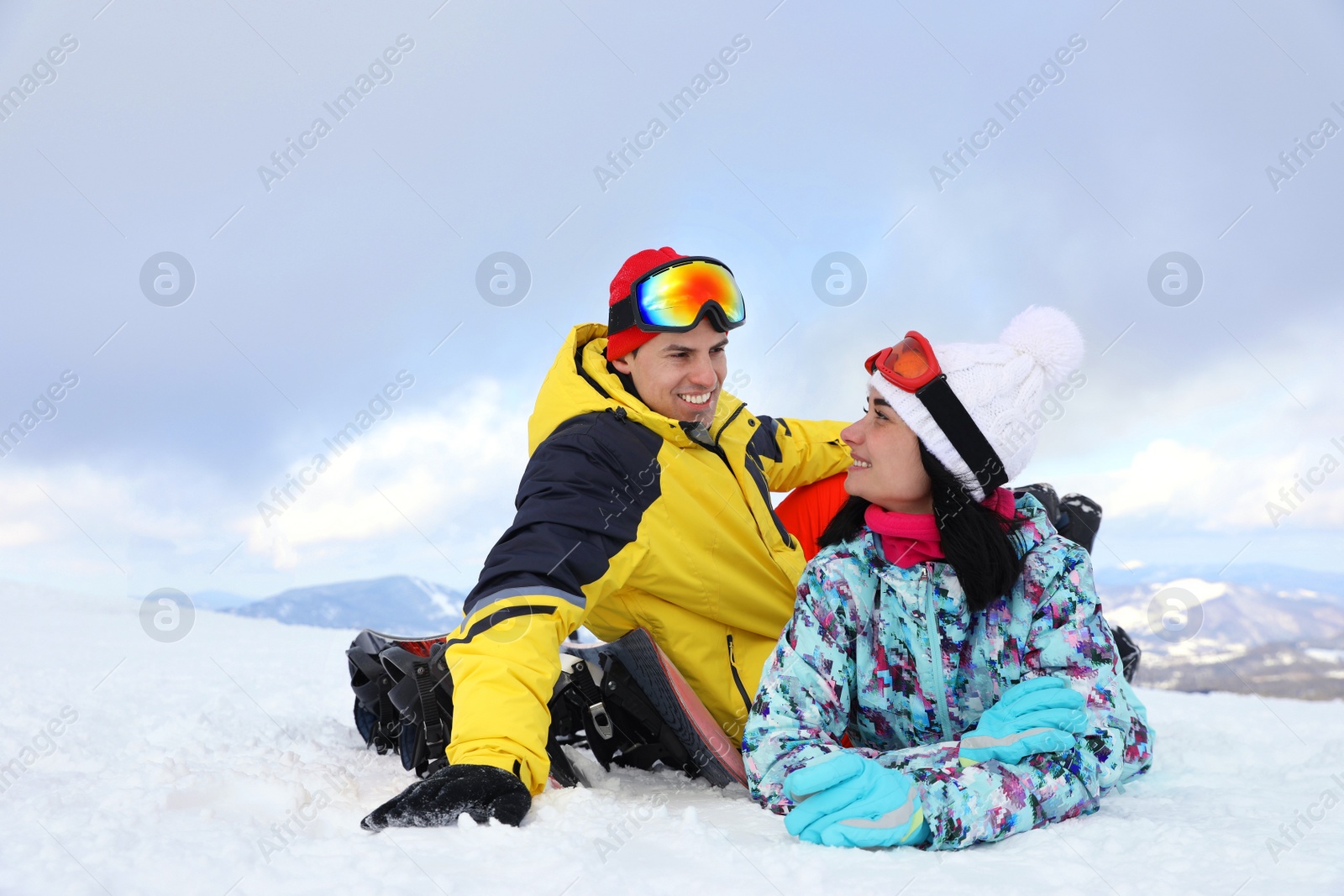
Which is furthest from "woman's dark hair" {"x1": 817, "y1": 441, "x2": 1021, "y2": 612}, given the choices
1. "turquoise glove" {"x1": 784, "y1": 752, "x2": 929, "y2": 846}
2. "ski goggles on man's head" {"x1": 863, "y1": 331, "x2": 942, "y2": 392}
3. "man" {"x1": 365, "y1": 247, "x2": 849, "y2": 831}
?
"man" {"x1": 365, "y1": 247, "x2": 849, "y2": 831}

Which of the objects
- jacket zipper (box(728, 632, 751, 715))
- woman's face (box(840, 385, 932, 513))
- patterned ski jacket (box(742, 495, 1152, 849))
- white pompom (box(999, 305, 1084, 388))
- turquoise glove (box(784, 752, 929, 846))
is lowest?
jacket zipper (box(728, 632, 751, 715))

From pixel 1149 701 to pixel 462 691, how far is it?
13.4 feet

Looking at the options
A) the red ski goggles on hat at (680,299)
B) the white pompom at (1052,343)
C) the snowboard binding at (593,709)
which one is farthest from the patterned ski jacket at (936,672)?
the red ski goggles on hat at (680,299)

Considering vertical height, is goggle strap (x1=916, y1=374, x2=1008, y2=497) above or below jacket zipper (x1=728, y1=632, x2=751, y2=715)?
above

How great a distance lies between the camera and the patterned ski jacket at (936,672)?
6.70 ft

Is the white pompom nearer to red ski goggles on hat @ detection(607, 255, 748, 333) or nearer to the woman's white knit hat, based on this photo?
the woman's white knit hat

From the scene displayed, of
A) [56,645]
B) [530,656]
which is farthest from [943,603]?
[56,645]

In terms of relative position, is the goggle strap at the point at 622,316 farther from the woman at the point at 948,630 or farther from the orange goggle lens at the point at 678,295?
the woman at the point at 948,630

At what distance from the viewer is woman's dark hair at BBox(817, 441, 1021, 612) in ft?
7.21

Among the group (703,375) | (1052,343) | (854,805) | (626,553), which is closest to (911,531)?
(1052,343)

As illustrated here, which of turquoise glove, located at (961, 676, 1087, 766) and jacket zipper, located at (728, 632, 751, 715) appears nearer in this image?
turquoise glove, located at (961, 676, 1087, 766)

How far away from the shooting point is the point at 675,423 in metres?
2.92

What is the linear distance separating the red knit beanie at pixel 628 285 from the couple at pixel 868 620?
0.69 feet

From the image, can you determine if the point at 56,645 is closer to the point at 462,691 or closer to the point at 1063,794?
the point at 462,691
